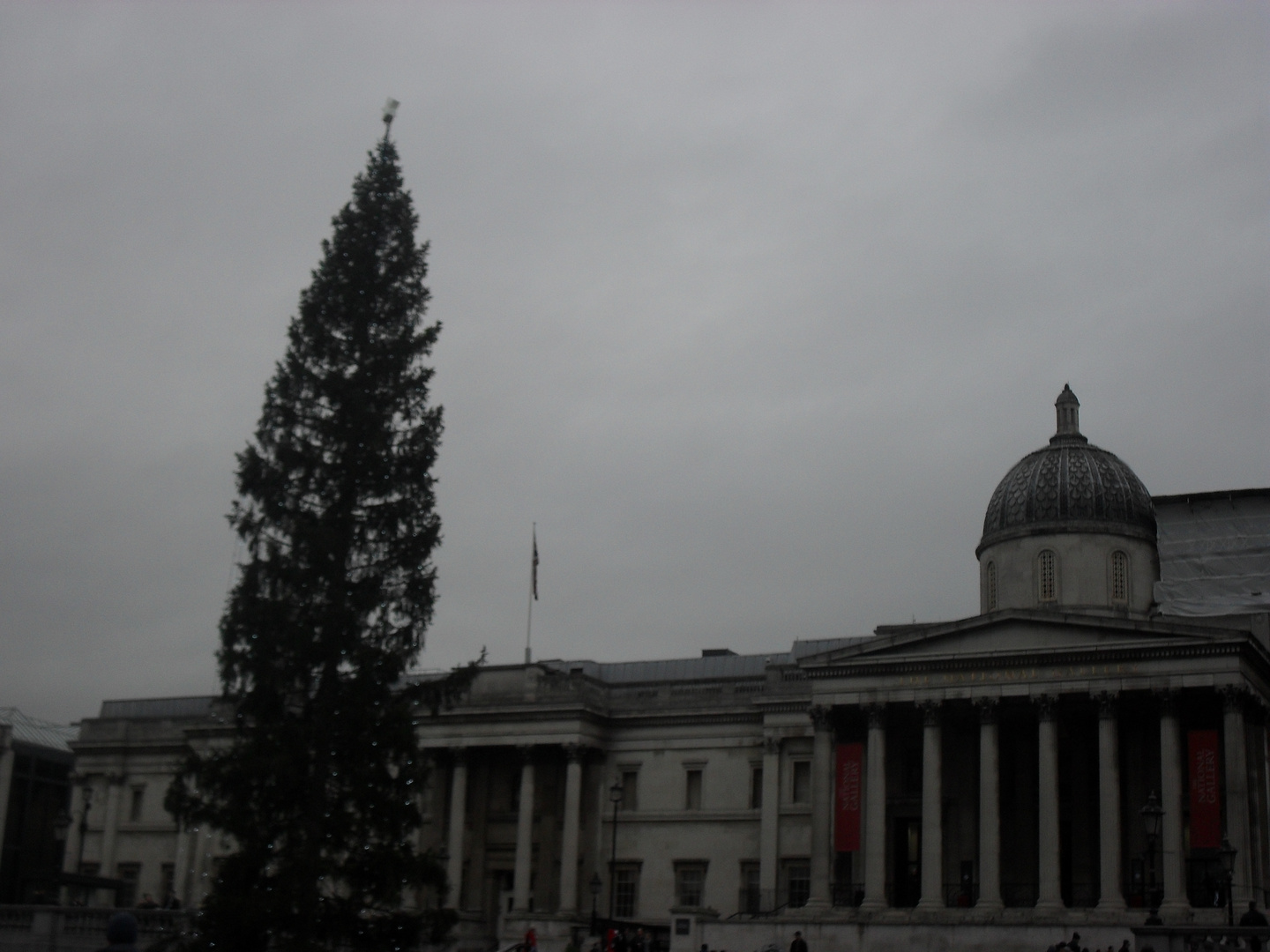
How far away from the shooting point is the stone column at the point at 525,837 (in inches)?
2427

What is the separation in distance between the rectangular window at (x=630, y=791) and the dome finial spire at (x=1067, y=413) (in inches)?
854

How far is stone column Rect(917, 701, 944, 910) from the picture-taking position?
51.0 meters

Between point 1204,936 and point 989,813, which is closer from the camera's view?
point 1204,936

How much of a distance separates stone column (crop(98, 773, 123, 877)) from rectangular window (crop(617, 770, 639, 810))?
1085 inches

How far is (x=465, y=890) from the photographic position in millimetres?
64312

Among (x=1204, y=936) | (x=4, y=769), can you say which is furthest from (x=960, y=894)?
(x=4, y=769)

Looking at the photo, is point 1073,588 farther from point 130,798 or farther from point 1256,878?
point 130,798

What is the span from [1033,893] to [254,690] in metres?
30.4

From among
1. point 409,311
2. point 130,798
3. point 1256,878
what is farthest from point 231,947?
point 130,798

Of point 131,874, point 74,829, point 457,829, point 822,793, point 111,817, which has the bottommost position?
point 131,874

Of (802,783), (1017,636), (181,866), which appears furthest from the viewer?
(181,866)

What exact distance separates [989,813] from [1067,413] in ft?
56.0

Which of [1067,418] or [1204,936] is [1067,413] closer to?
[1067,418]

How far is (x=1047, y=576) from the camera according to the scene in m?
56.3
